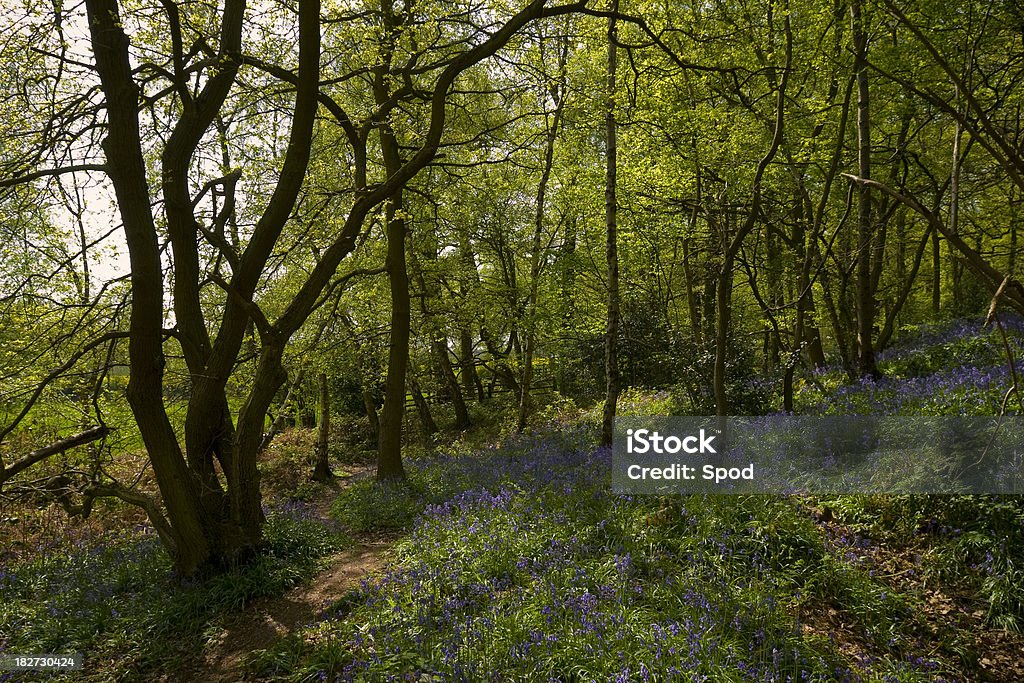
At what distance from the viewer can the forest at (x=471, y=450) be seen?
471cm

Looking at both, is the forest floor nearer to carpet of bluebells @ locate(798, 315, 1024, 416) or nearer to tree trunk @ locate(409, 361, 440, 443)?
carpet of bluebells @ locate(798, 315, 1024, 416)

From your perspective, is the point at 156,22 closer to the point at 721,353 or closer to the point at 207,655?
the point at 207,655

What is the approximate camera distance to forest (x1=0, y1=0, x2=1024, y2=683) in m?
4.71

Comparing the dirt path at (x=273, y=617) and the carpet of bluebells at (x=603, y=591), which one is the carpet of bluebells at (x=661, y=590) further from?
the dirt path at (x=273, y=617)

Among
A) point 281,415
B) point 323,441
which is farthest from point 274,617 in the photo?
point 323,441

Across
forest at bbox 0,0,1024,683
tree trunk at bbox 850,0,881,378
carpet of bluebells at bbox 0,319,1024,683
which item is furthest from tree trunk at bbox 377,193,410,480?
tree trunk at bbox 850,0,881,378

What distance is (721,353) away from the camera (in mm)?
7699

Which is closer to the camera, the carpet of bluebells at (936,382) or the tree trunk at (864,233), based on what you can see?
the carpet of bluebells at (936,382)

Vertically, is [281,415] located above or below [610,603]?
above

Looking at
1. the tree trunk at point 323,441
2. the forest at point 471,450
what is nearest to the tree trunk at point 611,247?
the forest at point 471,450

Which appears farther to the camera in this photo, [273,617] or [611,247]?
[611,247]

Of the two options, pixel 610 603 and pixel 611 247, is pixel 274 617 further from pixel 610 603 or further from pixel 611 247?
pixel 611 247

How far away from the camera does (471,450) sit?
Answer: 48.6ft

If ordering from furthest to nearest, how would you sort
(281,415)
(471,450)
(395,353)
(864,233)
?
(471,450)
(281,415)
(395,353)
(864,233)
